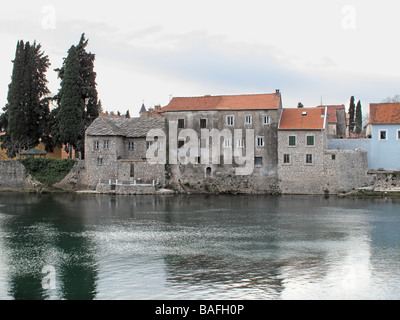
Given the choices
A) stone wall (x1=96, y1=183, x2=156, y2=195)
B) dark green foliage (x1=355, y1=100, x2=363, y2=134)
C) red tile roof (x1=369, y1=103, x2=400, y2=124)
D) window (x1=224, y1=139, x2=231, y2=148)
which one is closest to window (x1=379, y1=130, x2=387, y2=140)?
red tile roof (x1=369, y1=103, x2=400, y2=124)

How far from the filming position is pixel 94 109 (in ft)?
177

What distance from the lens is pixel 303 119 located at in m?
47.7

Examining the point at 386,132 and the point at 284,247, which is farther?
the point at 386,132

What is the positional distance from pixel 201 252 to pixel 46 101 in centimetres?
3930

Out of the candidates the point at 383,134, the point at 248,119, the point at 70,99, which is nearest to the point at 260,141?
the point at 248,119

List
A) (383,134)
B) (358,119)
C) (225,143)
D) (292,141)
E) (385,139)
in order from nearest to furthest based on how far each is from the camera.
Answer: (385,139) < (383,134) < (292,141) < (225,143) < (358,119)

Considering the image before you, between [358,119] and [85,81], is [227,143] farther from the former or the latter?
[358,119]

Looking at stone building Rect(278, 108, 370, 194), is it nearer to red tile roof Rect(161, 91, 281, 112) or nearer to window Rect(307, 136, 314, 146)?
window Rect(307, 136, 314, 146)

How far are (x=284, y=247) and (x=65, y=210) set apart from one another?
19053 mm

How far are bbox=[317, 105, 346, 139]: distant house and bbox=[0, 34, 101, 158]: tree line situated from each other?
88.9ft

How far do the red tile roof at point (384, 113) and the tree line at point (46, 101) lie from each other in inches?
1140

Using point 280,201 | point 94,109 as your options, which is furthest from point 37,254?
point 94,109

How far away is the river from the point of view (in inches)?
618

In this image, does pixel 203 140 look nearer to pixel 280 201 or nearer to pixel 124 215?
pixel 280 201
